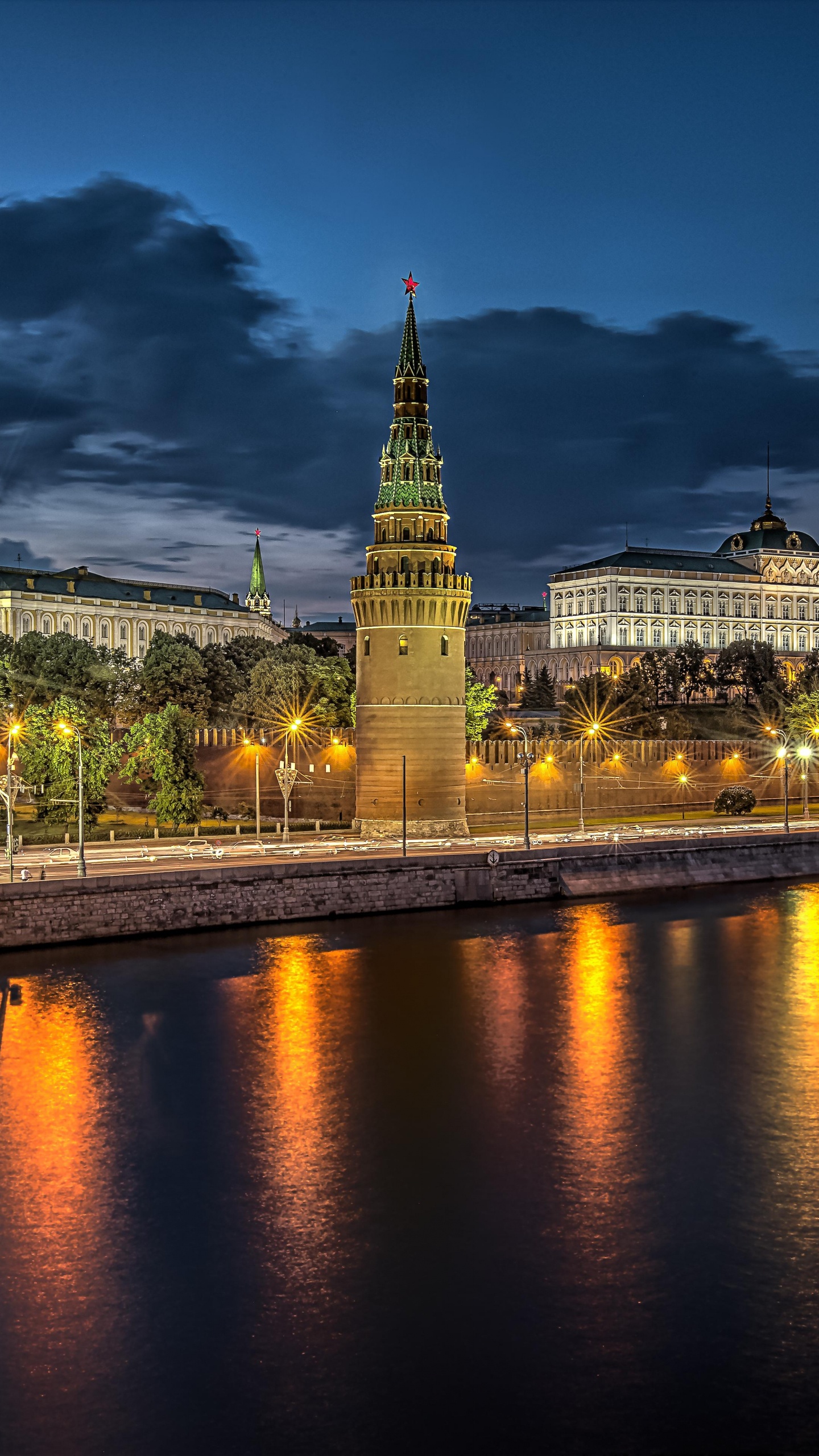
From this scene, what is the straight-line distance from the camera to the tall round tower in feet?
217

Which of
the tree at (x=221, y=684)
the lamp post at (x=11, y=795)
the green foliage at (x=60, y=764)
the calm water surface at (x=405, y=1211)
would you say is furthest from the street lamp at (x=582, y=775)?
the lamp post at (x=11, y=795)

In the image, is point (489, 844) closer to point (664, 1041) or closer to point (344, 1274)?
point (664, 1041)

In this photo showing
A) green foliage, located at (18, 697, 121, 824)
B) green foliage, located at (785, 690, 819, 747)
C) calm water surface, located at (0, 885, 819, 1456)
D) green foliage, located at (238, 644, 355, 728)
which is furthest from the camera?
green foliage, located at (785, 690, 819, 747)

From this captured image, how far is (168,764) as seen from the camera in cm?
6569

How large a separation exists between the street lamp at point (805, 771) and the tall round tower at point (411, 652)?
24498mm

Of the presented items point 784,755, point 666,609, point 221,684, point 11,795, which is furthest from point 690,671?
point 11,795

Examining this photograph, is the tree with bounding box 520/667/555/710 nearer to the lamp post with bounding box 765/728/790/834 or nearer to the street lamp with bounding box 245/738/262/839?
the lamp post with bounding box 765/728/790/834

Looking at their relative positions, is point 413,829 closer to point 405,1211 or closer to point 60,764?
point 60,764

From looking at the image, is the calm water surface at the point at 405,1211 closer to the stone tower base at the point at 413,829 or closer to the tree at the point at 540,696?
the stone tower base at the point at 413,829

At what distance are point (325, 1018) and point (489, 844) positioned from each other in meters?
26.2

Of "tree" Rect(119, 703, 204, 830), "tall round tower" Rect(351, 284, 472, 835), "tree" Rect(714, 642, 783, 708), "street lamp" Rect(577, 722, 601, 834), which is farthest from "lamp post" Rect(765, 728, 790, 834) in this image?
"tree" Rect(714, 642, 783, 708)

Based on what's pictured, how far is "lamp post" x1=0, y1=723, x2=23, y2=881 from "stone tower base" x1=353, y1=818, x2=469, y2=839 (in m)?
16.5

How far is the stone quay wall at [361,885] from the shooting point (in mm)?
46219

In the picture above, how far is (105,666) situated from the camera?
9938 cm
